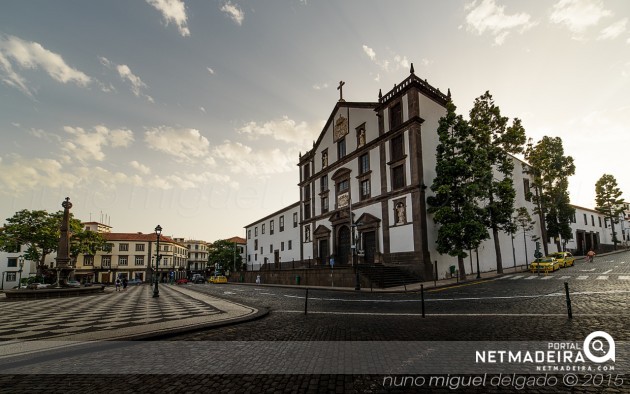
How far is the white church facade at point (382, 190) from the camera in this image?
83.5 ft

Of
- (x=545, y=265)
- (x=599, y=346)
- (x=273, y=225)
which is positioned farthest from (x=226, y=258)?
(x=599, y=346)

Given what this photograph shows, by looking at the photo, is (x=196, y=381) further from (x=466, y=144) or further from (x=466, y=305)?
(x=466, y=144)

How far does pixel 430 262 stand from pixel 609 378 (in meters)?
20.8

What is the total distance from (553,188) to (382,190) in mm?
24379

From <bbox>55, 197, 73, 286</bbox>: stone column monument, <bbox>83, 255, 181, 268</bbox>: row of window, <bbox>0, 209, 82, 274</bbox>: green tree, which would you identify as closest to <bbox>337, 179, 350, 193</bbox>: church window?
<bbox>55, 197, 73, 286</bbox>: stone column monument

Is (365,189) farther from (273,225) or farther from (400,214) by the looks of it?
(273,225)

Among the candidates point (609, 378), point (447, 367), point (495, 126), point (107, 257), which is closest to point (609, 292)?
point (609, 378)

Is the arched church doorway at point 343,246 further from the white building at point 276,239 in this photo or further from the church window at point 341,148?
the church window at point 341,148

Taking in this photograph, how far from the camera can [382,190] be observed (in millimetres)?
28547

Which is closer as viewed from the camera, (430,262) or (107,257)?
(430,262)

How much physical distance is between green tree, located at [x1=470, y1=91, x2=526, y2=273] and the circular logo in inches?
803

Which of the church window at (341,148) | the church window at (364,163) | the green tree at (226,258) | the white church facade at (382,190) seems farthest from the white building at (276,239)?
the church window at (364,163)

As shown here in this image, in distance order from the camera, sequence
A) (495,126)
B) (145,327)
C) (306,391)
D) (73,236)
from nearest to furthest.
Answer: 1. (306,391)
2. (145,327)
3. (495,126)
4. (73,236)

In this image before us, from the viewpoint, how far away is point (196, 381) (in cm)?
445
